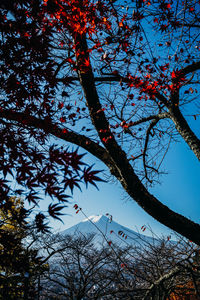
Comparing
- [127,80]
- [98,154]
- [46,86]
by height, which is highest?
[46,86]

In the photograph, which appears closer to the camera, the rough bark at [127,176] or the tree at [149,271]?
the rough bark at [127,176]

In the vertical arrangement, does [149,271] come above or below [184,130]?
below

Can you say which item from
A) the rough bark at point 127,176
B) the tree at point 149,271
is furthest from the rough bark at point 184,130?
the tree at point 149,271

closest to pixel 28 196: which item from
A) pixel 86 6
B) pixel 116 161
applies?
pixel 116 161

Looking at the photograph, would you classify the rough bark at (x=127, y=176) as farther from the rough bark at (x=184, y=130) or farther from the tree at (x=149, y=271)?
the rough bark at (x=184, y=130)

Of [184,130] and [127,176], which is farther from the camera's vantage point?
[184,130]

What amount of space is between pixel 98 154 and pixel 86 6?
3240mm

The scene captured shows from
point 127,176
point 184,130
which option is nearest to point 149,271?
point 127,176

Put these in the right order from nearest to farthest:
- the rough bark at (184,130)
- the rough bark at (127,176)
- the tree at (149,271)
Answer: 1. the rough bark at (127,176)
2. the tree at (149,271)
3. the rough bark at (184,130)

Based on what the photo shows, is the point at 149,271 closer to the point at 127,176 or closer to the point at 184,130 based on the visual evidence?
the point at 127,176

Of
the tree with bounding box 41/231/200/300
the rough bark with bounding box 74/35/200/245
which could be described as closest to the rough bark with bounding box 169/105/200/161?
the rough bark with bounding box 74/35/200/245

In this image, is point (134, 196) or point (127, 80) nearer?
point (134, 196)

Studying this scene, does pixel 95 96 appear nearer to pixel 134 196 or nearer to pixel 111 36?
pixel 134 196

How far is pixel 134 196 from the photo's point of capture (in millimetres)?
3059
